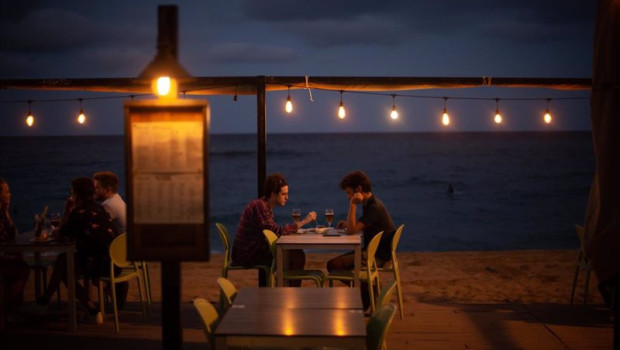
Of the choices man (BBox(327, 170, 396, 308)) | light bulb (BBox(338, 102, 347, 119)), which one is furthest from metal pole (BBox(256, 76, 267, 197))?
light bulb (BBox(338, 102, 347, 119))

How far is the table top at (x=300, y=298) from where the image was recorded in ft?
11.4

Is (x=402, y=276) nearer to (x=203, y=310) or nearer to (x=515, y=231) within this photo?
(x=203, y=310)

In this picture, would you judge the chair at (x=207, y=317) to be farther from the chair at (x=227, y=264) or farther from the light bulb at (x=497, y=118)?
the light bulb at (x=497, y=118)

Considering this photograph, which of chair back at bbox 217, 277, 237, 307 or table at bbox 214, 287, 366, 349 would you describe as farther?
chair back at bbox 217, 277, 237, 307

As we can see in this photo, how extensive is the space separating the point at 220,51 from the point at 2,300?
34.4 meters

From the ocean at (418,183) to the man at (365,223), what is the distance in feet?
38.8

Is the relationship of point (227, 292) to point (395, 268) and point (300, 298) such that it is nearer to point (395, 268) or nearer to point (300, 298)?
point (300, 298)

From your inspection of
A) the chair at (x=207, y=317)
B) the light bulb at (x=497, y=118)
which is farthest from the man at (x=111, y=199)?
the light bulb at (x=497, y=118)

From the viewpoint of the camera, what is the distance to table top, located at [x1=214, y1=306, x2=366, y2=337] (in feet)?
9.76

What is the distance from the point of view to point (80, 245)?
18.5 ft

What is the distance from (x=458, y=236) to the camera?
2111 centimetres

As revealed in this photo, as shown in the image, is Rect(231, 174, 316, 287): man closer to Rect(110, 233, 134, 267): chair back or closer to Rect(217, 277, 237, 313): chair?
Rect(110, 233, 134, 267): chair back

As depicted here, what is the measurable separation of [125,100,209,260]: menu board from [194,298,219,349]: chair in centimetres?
25

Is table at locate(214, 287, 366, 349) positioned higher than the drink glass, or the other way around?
the drink glass
